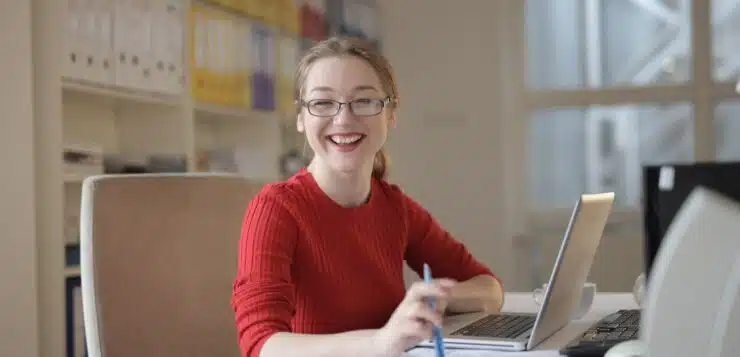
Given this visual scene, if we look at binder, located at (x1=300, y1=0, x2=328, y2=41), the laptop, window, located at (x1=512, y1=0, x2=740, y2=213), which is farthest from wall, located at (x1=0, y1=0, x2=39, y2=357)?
window, located at (x1=512, y1=0, x2=740, y2=213)

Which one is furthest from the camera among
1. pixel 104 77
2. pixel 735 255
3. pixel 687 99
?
pixel 687 99

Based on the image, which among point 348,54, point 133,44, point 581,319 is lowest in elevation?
point 581,319

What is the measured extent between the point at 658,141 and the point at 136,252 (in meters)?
4.03

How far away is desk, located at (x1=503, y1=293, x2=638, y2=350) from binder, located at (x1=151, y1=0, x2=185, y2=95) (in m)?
1.52

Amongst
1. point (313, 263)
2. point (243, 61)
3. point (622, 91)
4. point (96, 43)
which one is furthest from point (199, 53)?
point (622, 91)

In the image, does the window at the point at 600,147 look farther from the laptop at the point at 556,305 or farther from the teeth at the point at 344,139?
the teeth at the point at 344,139

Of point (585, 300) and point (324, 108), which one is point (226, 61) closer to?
point (324, 108)

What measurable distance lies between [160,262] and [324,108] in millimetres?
415

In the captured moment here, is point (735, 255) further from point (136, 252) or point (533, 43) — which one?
point (533, 43)

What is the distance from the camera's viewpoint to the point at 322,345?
1.27 meters

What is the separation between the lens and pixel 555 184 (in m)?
5.14

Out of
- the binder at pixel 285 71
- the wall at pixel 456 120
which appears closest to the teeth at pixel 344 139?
the binder at pixel 285 71

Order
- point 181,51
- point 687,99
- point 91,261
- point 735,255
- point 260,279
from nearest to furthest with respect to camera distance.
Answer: point 735,255
point 260,279
point 91,261
point 181,51
point 687,99

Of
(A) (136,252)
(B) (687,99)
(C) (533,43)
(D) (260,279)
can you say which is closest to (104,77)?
(A) (136,252)
